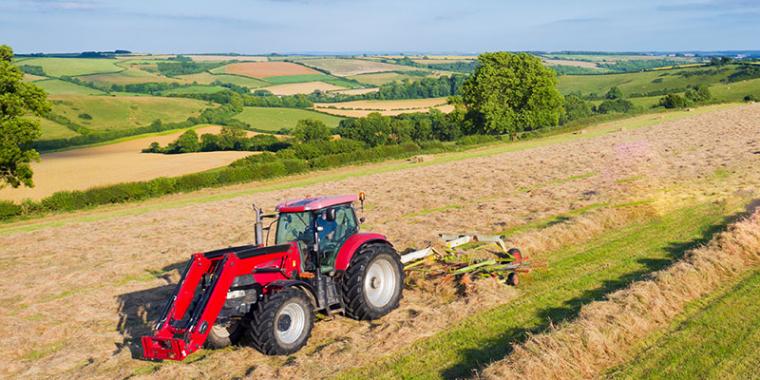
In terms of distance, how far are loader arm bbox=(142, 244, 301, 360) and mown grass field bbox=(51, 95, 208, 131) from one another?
80.7m

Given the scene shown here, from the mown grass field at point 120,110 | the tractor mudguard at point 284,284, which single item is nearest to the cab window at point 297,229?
the tractor mudguard at point 284,284

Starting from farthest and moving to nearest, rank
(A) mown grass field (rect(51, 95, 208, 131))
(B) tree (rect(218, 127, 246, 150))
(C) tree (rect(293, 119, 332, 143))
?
(A) mown grass field (rect(51, 95, 208, 131)) → (C) tree (rect(293, 119, 332, 143)) → (B) tree (rect(218, 127, 246, 150))

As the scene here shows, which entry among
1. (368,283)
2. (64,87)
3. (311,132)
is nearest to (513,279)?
(368,283)

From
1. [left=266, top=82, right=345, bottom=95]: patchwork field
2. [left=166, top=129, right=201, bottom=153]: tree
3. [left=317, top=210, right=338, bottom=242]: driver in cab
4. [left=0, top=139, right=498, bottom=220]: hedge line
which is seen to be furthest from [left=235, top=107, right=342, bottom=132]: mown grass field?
[left=317, top=210, right=338, bottom=242]: driver in cab

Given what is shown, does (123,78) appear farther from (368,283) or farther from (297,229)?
(368,283)

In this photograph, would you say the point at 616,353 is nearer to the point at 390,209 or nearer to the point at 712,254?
the point at 712,254

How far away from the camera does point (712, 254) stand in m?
12.3

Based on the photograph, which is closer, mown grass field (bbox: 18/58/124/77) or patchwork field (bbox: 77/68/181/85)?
patchwork field (bbox: 77/68/181/85)

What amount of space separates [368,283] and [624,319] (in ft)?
13.5

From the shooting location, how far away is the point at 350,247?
10.8 metres

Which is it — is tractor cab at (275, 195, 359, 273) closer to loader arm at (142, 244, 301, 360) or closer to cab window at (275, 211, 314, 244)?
cab window at (275, 211, 314, 244)

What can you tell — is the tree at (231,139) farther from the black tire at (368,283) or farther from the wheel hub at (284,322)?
the wheel hub at (284,322)

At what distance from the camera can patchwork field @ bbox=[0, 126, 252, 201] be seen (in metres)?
40.3

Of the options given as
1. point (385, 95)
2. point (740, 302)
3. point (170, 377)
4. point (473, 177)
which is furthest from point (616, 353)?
point (385, 95)
